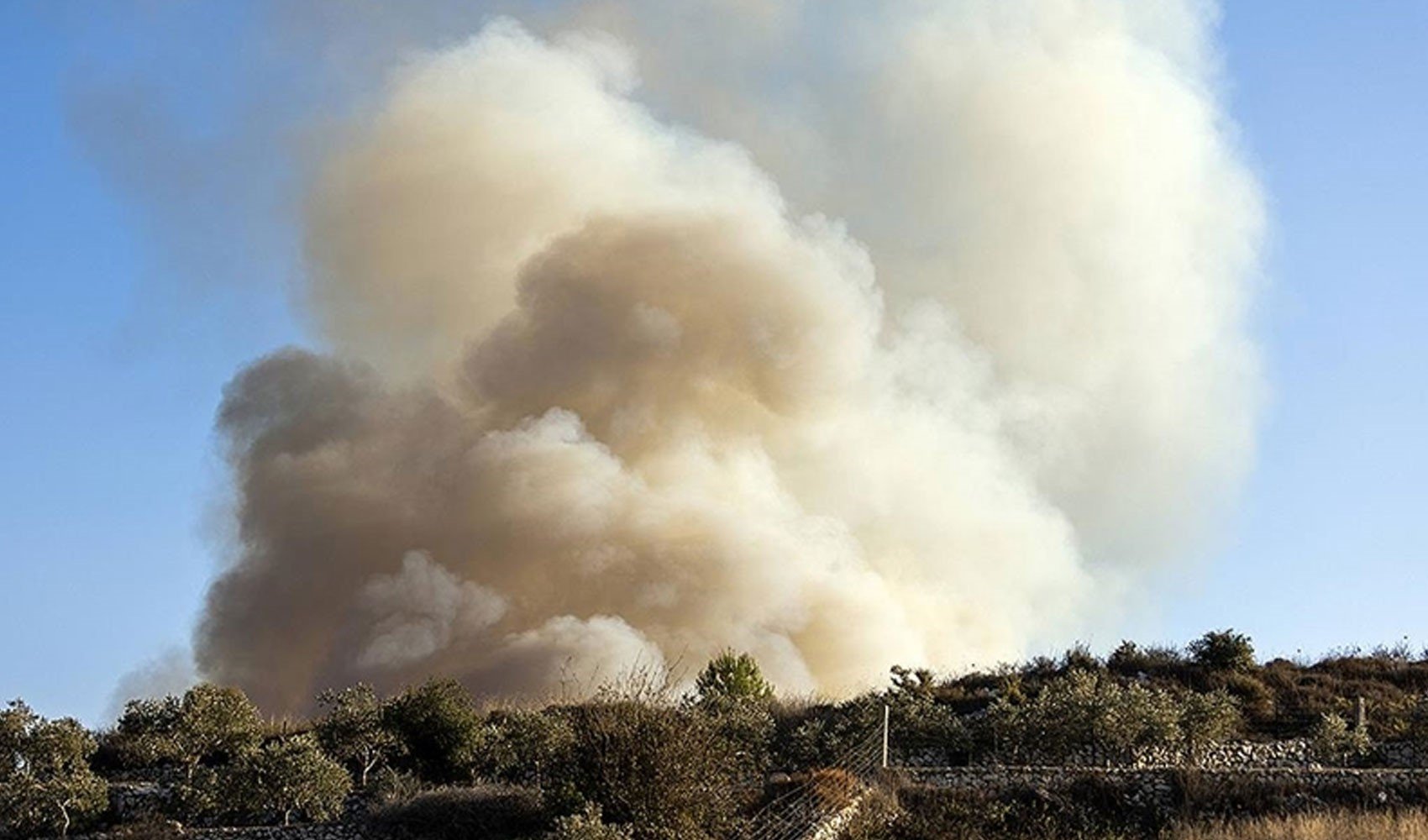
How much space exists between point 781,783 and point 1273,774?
813 centimetres

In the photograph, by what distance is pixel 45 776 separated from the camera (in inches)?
1209

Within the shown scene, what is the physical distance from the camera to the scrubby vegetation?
25.1m

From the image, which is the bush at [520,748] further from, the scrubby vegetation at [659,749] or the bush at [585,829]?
the bush at [585,829]

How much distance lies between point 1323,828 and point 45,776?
22313 millimetres

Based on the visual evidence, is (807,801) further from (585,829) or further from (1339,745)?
(1339,745)

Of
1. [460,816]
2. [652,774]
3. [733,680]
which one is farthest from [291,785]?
[733,680]

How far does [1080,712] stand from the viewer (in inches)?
1236

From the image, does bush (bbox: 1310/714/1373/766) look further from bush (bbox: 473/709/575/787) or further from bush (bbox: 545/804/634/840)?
bush (bbox: 545/804/634/840)

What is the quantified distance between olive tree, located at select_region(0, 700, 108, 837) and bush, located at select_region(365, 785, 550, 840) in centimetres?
529

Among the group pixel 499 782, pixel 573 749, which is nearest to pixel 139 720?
pixel 499 782

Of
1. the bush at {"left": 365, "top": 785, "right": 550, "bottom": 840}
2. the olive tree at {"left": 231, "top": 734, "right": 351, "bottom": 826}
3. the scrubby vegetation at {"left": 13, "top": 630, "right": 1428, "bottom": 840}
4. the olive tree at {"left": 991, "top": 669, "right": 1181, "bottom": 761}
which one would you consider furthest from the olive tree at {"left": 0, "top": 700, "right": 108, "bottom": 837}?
the olive tree at {"left": 991, "top": 669, "right": 1181, "bottom": 761}

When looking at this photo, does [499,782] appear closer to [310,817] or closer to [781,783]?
[310,817]

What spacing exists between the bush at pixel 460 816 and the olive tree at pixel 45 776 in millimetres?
5287

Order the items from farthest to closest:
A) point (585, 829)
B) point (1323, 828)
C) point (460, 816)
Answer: point (460, 816)
point (1323, 828)
point (585, 829)
